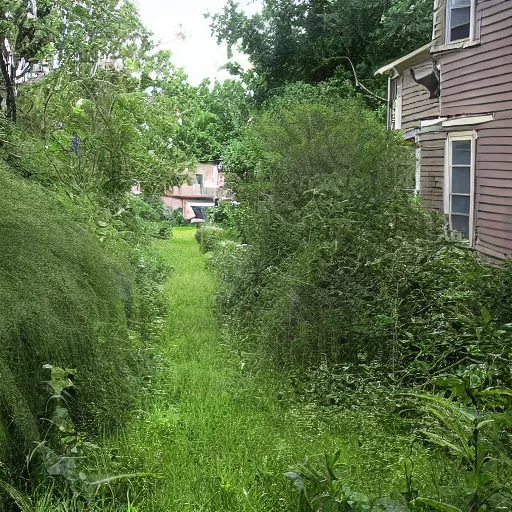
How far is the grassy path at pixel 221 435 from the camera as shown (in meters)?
3.02

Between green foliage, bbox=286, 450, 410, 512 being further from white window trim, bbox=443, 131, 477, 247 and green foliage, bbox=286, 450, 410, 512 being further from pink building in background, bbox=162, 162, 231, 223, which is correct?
pink building in background, bbox=162, 162, 231, 223

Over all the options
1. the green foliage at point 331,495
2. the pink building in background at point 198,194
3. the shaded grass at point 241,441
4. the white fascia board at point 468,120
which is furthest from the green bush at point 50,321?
the pink building in background at point 198,194

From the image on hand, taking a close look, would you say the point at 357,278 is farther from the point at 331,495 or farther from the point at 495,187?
the point at 495,187

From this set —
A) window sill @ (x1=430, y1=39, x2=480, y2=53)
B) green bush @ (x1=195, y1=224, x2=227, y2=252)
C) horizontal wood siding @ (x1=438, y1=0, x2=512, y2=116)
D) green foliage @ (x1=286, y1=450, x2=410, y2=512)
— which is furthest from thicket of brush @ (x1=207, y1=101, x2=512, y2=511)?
green bush @ (x1=195, y1=224, x2=227, y2=252)

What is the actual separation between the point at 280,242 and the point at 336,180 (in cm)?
82

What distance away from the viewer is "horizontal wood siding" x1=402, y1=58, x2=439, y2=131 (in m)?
11.1

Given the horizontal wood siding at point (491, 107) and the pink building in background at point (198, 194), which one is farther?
the pink building in background at point (198, 194)

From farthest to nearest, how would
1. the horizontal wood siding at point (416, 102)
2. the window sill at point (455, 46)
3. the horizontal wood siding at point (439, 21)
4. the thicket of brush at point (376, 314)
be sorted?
the horizontal wood siding at point (416, 102), the horizontal wood siding at point (439, 21), the window sill at point (455, 46), the thicket of brush at point (376, 314)

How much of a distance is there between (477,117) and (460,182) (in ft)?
3.54

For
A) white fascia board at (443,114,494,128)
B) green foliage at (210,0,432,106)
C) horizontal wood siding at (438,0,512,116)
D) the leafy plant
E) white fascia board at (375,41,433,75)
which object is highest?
green foliage at (210,0,432,106)

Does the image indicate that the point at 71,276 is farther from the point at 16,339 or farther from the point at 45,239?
the point at 16,339

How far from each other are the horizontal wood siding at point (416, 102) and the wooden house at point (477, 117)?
6.05 ft

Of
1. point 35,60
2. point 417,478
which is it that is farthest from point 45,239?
point 35,60

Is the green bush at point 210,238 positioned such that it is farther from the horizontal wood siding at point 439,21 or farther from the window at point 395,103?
the horizontal wood siding at point 439,21
